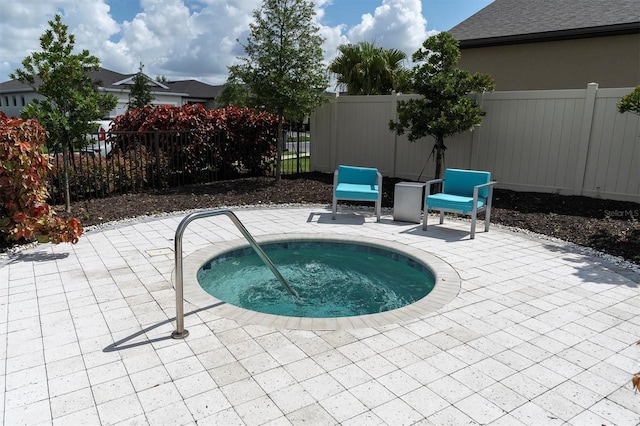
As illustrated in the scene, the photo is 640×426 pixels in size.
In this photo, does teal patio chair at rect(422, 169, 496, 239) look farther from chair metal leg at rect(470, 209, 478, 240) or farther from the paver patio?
the paver patio

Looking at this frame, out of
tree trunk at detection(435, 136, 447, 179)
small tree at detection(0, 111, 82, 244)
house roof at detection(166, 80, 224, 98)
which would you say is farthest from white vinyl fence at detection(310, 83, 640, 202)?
house roof at detection(166, 80, 224, 98)

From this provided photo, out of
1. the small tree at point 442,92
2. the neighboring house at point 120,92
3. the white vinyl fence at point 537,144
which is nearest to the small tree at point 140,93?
the neighboring house at point 120,92

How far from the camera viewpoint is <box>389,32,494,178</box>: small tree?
845 centimetres

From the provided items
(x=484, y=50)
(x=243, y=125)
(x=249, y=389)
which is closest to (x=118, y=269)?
(x=249, y=389)

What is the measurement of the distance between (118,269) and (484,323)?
12.9ft

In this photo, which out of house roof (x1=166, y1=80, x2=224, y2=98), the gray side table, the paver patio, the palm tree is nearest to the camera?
the paver patio

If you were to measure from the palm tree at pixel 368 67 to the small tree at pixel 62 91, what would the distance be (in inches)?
411

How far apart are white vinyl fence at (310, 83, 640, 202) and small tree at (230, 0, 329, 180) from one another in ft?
5.65

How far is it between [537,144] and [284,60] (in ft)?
18.8

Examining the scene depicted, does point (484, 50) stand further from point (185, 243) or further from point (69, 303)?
point (69, 303)

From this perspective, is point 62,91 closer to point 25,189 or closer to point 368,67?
point 25,189

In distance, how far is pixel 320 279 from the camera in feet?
17.8

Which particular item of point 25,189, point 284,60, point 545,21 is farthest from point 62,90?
point 545,21

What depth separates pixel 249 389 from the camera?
9.07 ft
